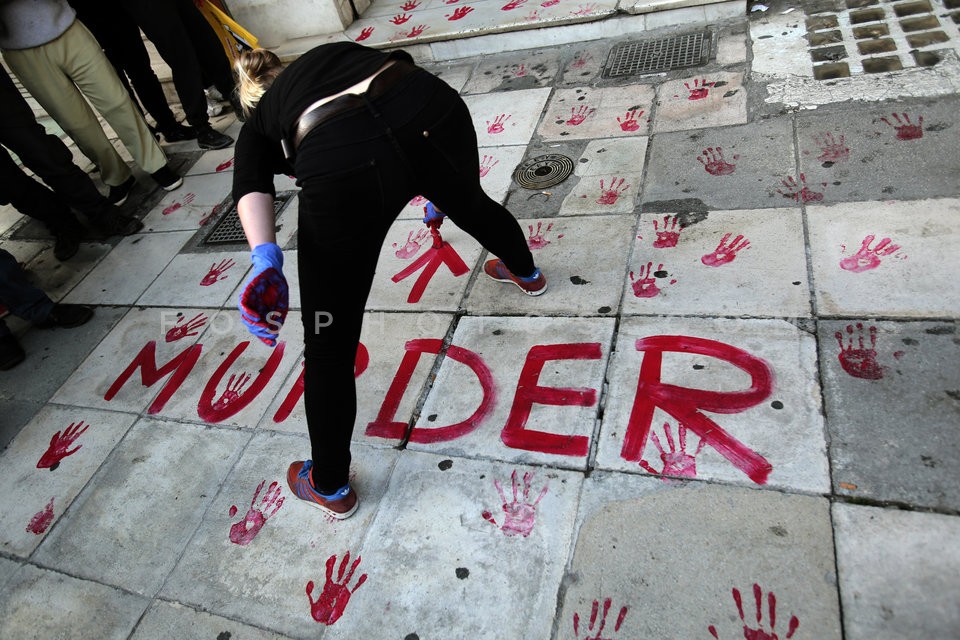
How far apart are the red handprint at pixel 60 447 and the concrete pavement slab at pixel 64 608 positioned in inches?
22.9

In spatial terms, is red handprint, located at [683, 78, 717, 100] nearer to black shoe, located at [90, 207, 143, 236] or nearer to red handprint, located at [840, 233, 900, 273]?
red handprint, located at [840, 233, 900, 273]

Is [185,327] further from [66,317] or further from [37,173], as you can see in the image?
[37,173]

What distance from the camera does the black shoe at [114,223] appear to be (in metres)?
4.29

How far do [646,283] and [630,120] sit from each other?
1.59m

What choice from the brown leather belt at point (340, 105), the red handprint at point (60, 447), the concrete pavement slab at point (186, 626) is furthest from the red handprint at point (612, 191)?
the red handprint at point (60, 447)

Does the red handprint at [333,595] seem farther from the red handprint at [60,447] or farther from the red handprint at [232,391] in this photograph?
the red handprint at [60,447]

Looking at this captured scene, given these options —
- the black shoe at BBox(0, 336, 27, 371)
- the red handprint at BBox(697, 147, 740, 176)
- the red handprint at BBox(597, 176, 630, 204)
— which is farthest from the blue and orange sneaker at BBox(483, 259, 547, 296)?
the black shoe at BBox(0, 336, 27, 371)

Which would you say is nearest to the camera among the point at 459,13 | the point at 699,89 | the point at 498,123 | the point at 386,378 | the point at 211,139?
the point at 386,378

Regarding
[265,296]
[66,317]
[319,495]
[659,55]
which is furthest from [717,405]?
[66,317]

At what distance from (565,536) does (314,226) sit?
4.15 feet

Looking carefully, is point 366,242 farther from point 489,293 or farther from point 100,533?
point 100,533

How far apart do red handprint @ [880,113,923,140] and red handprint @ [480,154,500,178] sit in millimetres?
A: 2174

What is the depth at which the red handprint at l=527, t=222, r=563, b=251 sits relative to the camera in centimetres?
317

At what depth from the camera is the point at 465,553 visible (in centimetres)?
204
